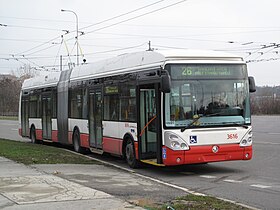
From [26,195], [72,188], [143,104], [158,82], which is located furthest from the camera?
[143,104]

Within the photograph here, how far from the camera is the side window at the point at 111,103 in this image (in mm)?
14461

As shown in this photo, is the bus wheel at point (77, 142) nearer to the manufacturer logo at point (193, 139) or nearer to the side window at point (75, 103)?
the side window at point (75, 103)

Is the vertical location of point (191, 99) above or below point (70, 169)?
above

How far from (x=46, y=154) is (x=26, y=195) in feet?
26.9

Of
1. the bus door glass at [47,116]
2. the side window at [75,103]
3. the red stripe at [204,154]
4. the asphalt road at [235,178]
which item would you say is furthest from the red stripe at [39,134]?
the red stripe at [204,154]

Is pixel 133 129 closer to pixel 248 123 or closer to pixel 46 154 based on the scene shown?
pixel 248 123

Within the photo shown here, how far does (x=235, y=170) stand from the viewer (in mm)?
12945

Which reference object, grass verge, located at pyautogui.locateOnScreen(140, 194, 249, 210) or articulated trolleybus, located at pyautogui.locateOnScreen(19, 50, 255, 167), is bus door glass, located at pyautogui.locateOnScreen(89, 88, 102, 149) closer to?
articulated trolleybus, located at pyautogui.locateOnScreen(19, 50, 255, 167)

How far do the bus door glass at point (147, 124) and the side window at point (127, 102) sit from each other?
0.36 meters

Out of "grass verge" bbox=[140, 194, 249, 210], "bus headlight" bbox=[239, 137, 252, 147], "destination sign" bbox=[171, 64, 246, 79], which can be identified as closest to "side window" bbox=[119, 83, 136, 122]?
"destination sign" bbox=[171, 64, 246, 79]

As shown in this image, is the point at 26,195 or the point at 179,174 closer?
the point at 26,195

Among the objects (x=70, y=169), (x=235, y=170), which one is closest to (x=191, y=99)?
(x=235, y=170)

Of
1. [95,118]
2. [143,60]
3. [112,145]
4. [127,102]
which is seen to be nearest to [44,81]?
[95,118]

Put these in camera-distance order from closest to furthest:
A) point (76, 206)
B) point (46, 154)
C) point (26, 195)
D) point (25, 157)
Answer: point (76, 206) < point (26, 195) < point (25, 157) < point (46, 154)
